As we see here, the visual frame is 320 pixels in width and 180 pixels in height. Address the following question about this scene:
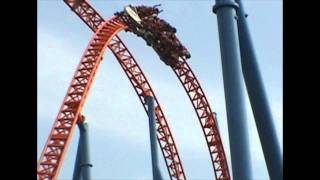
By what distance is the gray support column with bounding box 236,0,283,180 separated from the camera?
20.4 ft

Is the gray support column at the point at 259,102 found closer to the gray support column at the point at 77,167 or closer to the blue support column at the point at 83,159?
the blue support column at the point at 83,159

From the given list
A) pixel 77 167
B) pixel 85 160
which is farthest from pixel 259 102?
pixel 77 167

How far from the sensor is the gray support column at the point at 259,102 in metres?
6.23

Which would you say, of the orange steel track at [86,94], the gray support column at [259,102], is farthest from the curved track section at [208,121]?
the gray support column at [259,102]

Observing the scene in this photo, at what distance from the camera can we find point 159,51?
17.4 metres

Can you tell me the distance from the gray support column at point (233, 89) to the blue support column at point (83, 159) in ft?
20.6

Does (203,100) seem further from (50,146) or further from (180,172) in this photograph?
(50,146)

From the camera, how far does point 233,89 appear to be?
6297 millimetres

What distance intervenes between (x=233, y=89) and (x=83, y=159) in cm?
658
